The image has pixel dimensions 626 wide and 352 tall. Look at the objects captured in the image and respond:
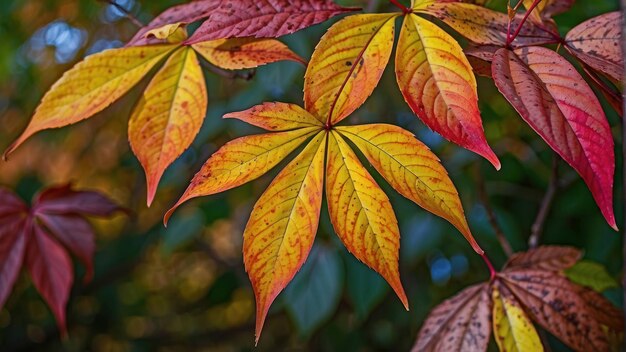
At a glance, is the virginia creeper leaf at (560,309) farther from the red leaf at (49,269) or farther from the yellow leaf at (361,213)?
the red leaf at (49,269)

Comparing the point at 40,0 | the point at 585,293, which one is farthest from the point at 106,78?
the point at 40,0

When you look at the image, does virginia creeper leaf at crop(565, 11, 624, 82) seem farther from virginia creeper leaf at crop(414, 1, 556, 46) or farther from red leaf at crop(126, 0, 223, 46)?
red leaf at crop(126, 0, 223, 46)

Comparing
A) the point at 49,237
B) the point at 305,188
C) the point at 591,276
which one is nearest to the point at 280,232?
the point at 305,188

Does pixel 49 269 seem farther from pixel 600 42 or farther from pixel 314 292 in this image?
pixel 600 42

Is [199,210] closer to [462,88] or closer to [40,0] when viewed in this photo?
[40,0]

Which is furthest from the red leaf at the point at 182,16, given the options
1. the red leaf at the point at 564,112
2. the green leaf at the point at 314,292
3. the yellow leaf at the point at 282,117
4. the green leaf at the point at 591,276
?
the green leaf at the point at 314,292

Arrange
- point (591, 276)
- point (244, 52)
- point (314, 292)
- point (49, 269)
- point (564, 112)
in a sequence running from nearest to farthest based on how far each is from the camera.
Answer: point (564, 112) → point (244, 52) → point (591, 276) → point (49, 269) → point (314, 292)
